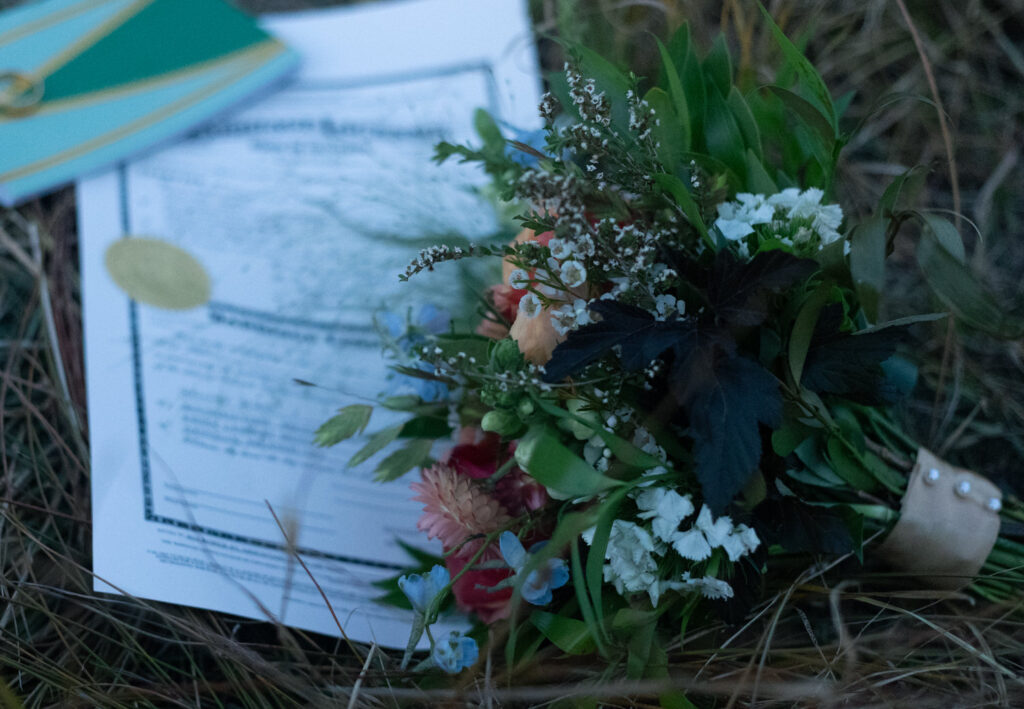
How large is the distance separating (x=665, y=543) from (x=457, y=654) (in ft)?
0.45

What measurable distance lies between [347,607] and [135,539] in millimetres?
183

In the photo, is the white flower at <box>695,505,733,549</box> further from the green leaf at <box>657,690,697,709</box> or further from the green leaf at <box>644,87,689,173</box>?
the green leaf at <box>644,87,689,173</box>

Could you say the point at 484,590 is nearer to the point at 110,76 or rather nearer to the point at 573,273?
the point at 573,273

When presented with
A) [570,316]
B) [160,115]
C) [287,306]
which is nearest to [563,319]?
[570,316]

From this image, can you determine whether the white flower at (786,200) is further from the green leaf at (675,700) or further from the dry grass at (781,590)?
the green leaf at (675,700)

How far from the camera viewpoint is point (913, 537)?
0.49 meters

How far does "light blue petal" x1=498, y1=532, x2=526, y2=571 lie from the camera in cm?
41

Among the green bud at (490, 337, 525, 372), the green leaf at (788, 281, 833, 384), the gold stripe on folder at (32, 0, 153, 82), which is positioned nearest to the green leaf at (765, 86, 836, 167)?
the green leaf at (788, 281, 833, 384)

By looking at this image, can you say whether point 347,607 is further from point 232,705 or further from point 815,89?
point 815,89

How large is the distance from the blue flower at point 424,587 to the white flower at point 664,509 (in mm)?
123

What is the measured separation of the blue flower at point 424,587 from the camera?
43 cm

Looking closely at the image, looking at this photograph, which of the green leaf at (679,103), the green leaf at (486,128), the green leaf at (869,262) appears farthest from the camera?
the green leaf at (486,128)

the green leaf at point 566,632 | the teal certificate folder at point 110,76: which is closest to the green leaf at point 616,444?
the green leaf at point 566,632

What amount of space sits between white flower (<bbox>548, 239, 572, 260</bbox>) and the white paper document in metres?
0.23
